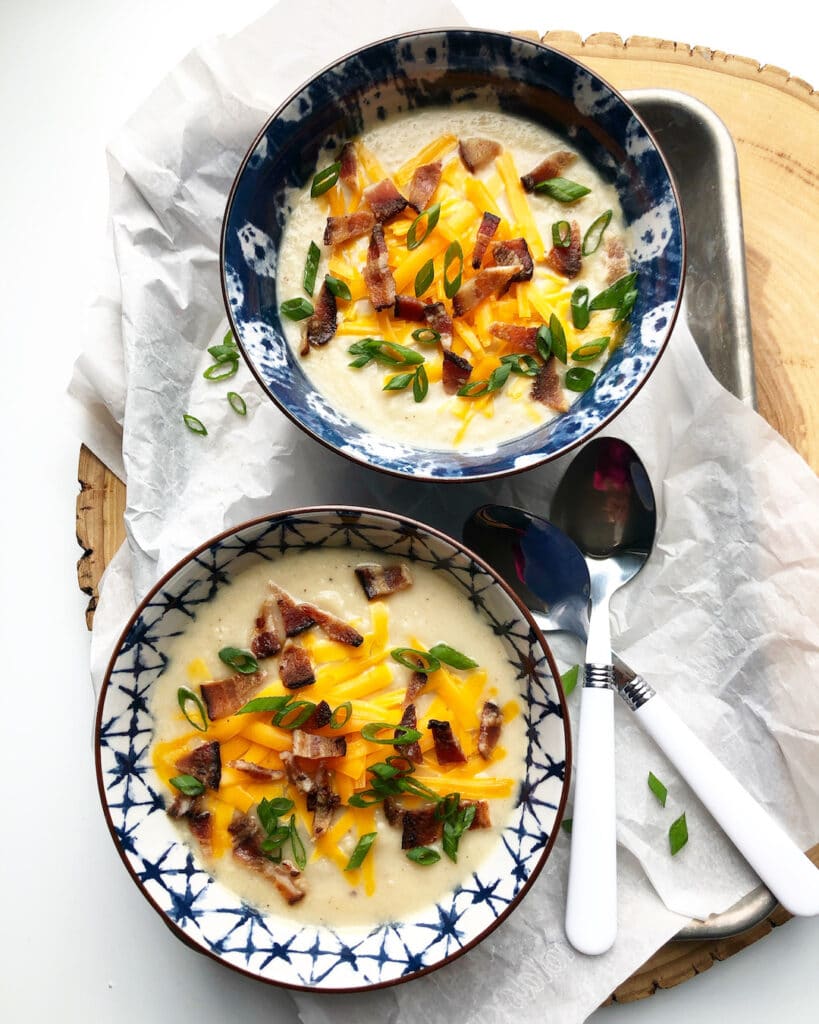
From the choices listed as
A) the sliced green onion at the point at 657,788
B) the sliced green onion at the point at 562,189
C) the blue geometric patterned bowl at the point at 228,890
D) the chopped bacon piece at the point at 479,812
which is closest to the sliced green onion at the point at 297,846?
the blue geometric patterned bowl at the point at 228,890

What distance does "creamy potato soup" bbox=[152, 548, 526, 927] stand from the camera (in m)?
2.06

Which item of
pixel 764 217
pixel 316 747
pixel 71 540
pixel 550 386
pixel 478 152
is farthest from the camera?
pixel 71 540

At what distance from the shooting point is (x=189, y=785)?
2070 millimetres

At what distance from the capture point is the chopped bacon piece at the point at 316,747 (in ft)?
6.63

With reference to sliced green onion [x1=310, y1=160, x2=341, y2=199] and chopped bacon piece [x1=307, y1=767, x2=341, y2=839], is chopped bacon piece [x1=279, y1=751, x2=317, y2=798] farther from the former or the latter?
sliced green onion [x1=310, y1=160, x2=341, y2=199]

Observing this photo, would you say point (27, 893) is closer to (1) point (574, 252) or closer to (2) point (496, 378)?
(2) point (496, 378)

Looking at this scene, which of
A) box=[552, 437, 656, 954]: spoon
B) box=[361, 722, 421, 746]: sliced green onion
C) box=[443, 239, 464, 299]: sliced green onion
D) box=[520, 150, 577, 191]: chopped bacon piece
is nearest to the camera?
box=[361, 722, 421, 746]: sliced green onion

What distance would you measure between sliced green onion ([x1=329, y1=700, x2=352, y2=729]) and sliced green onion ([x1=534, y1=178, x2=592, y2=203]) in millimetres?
1220

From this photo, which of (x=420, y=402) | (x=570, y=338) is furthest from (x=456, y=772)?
(x=570, y=338)

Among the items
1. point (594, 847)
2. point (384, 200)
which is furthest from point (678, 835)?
point (384, 200)

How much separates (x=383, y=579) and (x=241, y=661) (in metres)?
0.33

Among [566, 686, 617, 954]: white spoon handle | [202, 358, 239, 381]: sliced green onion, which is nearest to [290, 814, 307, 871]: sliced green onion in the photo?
[566, 686, 617, 954]: white spoon handle

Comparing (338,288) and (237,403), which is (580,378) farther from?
(237,403)

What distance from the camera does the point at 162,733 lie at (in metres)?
2.12
